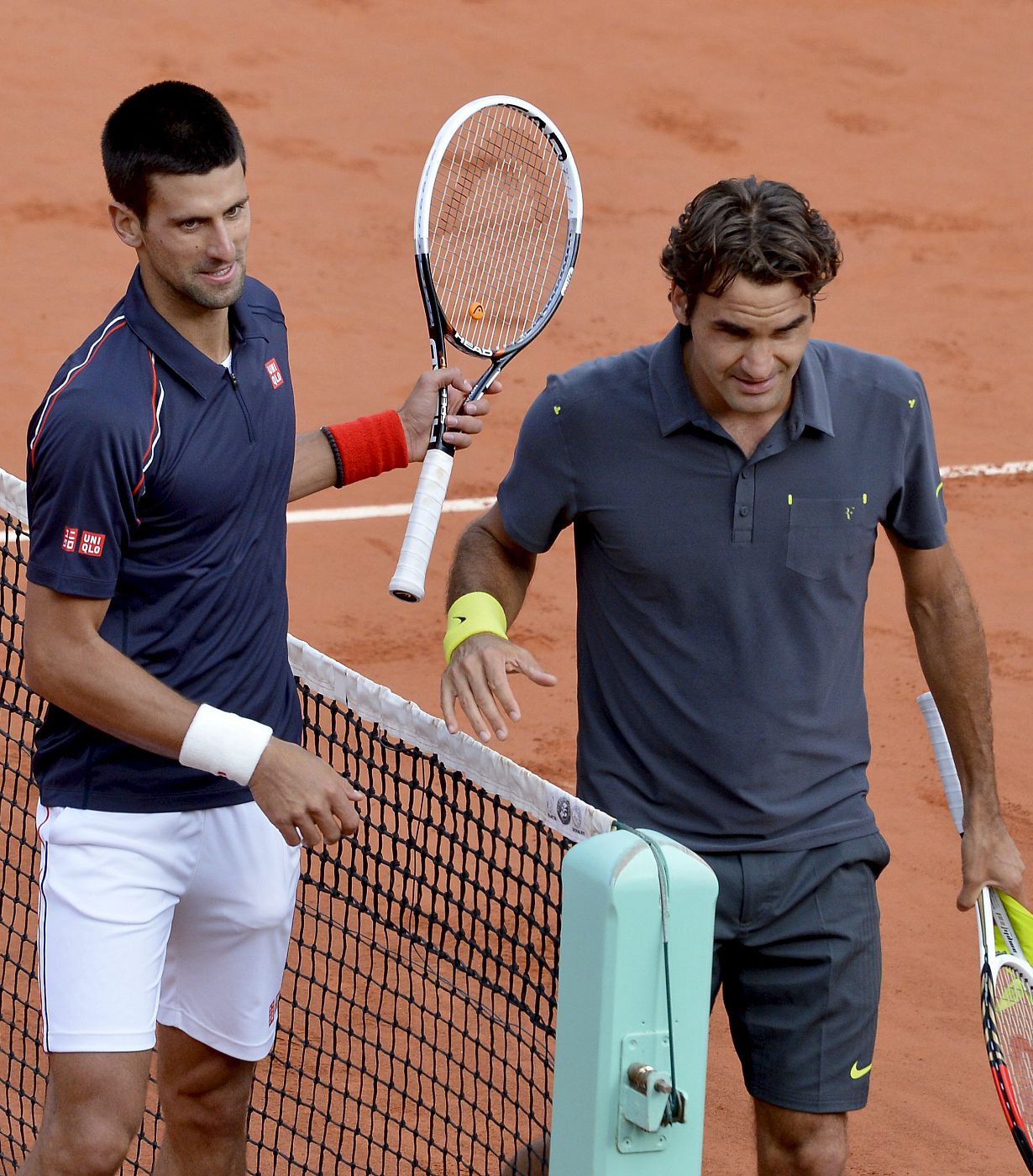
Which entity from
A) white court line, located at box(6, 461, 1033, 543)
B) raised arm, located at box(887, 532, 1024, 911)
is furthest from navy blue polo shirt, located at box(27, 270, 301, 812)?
white court line, located at box(6, 461, 1033, 543)

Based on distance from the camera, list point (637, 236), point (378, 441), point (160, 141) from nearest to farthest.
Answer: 1. point (160, 141)
2. point (378, 441)
3. point (637, 236)

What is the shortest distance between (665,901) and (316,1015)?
9.24ft

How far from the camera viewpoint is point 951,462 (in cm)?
951

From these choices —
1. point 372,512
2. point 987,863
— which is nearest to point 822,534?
point 987,863

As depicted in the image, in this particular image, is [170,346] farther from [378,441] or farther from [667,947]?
[667,947]

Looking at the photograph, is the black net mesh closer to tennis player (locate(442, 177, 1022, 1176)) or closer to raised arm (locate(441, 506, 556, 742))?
raised arm (locate(441, 506, 556, 742))

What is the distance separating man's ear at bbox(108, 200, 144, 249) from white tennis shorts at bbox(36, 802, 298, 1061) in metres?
1.03

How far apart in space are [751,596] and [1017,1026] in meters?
1.06

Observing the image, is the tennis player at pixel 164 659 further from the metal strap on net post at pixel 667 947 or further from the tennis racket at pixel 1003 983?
the tennis racket at pixel 1003 983

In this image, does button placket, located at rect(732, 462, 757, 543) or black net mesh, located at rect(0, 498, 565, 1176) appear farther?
black net mesh, located at rect(0, 498, 565, 1176)

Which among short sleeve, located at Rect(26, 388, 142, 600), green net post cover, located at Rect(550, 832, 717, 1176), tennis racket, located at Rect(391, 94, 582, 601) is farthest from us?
tennis racket, located at Rect(391, 94, 582, 601)

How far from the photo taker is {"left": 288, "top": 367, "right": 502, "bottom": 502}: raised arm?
395 centimetres

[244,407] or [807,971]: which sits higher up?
[244,407]

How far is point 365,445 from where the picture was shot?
3.96 m
